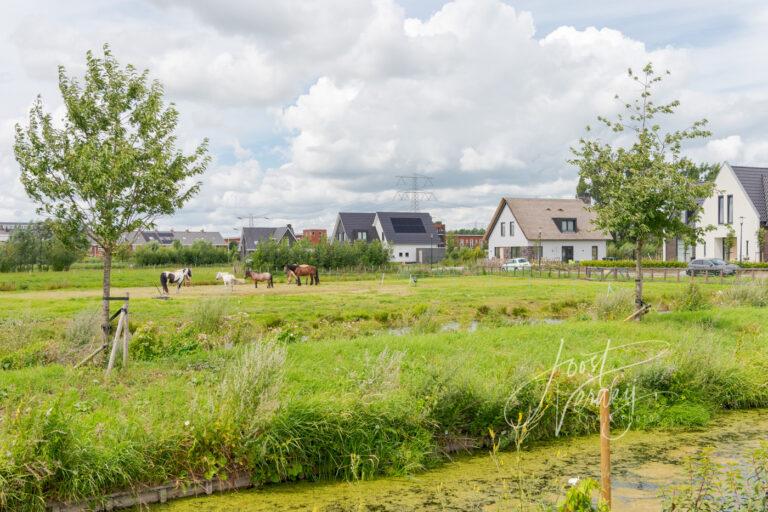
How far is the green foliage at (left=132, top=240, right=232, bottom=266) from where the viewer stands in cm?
6894

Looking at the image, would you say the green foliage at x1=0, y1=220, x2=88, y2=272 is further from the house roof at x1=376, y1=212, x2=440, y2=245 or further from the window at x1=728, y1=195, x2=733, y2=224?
the window at x1=728, y1=195, x2=733, y2=224

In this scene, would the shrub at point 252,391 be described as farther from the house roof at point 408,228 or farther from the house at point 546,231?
the house roof at point 408,228

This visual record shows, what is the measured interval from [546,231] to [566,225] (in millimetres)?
3009

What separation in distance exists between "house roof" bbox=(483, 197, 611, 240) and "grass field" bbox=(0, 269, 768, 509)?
43.1 meters

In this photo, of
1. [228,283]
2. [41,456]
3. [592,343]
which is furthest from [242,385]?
[228,283]

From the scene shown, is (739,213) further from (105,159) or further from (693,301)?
(105,159)

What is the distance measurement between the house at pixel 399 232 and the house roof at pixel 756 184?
3264 cm

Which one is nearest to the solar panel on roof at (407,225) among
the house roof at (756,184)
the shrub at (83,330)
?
the house roof at (756,184)

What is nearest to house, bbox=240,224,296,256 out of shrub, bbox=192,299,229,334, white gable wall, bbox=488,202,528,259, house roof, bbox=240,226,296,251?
house roof, bbox=240,226,296,251

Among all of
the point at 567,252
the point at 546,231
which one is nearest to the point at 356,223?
the point at 546,231

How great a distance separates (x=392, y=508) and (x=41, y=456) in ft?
12.4

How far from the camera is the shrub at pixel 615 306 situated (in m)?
19.2

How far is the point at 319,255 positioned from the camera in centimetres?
5081

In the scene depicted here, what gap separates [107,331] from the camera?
43.0ft
